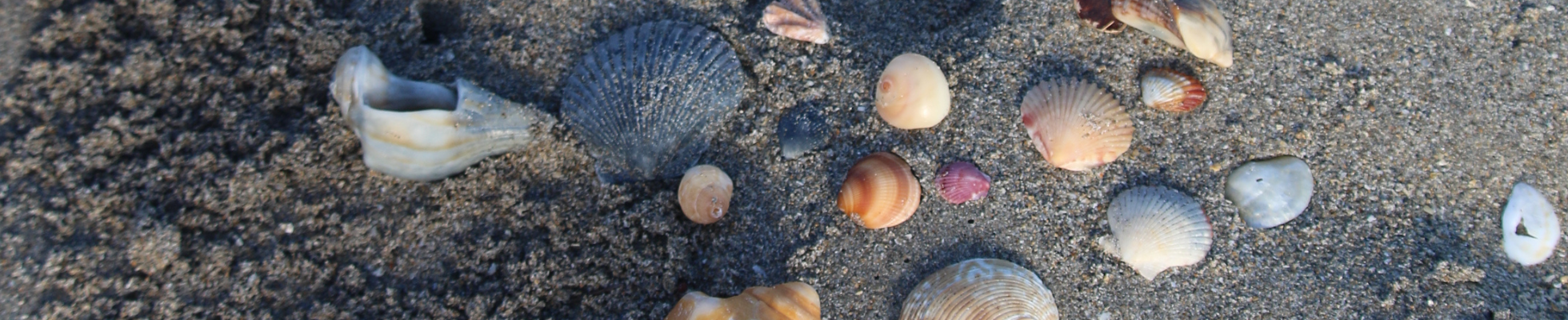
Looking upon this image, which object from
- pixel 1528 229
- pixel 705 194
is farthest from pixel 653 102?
pixel 1528 229

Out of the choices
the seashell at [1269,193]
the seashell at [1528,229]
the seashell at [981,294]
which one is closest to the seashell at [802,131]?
the seashell at [981,294]

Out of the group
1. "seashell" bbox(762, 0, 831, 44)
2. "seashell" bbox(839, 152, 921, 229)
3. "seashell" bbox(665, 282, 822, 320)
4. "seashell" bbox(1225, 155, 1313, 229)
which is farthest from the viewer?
"seashell" bbox(762, 0, 831, 44)

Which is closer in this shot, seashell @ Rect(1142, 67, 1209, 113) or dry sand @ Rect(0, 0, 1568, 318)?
dry sand @ Rect(0, 0, 1568, 318)

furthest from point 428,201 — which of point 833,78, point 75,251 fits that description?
point 833,78

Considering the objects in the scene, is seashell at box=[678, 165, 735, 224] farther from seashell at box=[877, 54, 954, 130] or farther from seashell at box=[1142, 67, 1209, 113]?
seashell at box=[1142, 67, 1209, 113]

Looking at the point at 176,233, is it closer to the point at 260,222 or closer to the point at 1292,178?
the point at 260,222

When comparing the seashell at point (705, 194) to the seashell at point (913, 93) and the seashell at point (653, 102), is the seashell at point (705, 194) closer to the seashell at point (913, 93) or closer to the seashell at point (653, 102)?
the seashell at point (653, 102)

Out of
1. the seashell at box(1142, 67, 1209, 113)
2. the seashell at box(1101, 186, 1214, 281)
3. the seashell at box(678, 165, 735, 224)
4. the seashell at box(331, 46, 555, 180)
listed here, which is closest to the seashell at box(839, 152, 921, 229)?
the seashell at box(678, 165, 735, 224)
